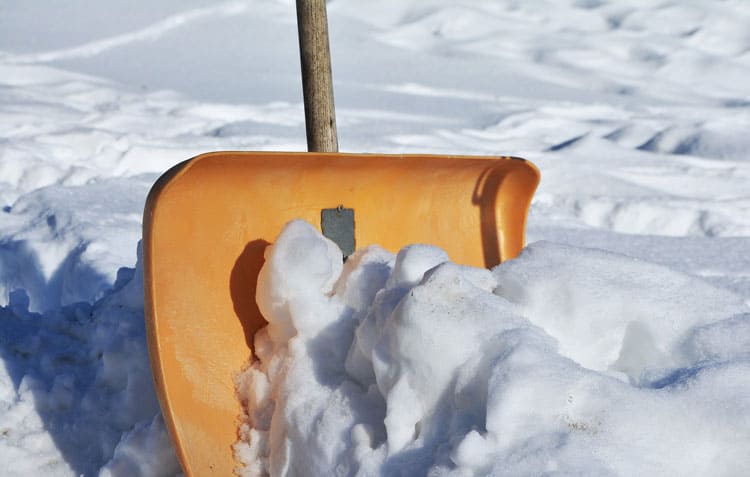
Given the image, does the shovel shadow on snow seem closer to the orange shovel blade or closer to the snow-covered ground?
the snow-covered ground

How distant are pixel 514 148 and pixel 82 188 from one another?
10.3 feet

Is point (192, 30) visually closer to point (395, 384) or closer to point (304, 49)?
point (304, 49)

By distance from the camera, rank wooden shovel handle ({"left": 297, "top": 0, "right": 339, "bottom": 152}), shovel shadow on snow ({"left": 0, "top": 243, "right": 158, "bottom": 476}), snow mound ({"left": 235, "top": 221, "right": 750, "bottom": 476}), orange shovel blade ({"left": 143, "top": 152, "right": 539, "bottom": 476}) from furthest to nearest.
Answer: wooden shovel handle ({"left": 297, "top": 0, "right": 339, "bottom": 152}) < shovel shadow on snow ({"left": 0, "top": 243, "right": 158, "bottom": 476}) < orange shovel blade ({"left": 143, "top": 152, "right": 539, "bottom": 476}) < snow mound ({"left": 235, "top": 221, "right": 750, "bottom": 476})

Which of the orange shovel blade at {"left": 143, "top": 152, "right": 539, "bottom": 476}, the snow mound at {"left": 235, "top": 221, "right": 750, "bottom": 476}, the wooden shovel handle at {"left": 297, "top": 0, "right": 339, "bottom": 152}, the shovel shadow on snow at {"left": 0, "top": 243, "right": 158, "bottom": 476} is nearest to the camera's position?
the snow mound at {"left": 235, "top": 221, "right": 750, "bottom": 476}

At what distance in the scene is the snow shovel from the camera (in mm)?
1848

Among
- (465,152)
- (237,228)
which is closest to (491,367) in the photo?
(237,228)

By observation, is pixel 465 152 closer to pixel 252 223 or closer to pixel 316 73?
pixel 316 73

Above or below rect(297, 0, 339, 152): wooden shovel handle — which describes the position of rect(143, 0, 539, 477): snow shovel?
below

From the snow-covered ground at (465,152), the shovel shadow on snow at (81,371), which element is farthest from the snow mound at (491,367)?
the shovel shadow on snow at (81,371)

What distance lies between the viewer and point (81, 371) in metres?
2.31

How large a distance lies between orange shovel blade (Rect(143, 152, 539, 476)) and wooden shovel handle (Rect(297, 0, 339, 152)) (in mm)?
397

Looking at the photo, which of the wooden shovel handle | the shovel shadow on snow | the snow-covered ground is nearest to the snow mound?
the snow-covered ground

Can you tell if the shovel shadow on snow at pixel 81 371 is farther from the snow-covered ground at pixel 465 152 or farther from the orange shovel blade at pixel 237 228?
the orange shovel blade at pixel 237 228

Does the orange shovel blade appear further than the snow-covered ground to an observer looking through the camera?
Yes
